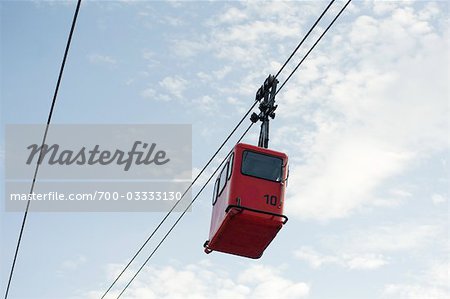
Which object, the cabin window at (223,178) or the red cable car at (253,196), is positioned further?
the cabin window at (223,178)

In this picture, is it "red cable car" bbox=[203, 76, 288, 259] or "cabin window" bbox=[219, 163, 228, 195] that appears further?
"cabin window" bbox=[219, 163, 228, 195]

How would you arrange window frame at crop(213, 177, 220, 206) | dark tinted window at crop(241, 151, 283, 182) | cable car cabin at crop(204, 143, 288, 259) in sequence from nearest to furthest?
cable car cabin at crop(204, 143, 288, 259) → dark tinted window at crop(241, 151, 283, 182) → window frame at crop(213, 177, 220, 206)

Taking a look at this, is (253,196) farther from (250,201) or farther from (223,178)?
(223,178)

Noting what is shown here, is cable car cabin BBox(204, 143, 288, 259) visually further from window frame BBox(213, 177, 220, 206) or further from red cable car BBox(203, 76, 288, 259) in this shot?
window frame BBox(213, 177, 220, 206)

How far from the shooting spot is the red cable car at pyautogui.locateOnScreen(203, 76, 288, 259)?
13242 millimetres

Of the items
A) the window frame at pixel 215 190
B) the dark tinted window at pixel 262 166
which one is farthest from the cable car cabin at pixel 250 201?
the window frame at pixel 215 190

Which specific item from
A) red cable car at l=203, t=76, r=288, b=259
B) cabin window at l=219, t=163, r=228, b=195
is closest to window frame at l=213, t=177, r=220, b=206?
cabin window at l=219, t=163, r=228, b=195

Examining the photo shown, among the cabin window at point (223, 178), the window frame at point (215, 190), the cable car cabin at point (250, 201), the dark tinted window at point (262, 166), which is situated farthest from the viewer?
the window frame at point (215, 190)

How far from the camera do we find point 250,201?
1333 centimetres

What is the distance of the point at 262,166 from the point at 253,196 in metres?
0.79

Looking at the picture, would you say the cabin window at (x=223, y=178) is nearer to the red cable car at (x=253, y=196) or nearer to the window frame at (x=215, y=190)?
the red cable car at (x=253, y=196)

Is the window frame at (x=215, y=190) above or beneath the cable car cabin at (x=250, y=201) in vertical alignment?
above

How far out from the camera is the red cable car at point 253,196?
1324cm

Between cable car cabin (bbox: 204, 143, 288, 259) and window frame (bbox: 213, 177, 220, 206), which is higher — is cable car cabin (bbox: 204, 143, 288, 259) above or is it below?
below
